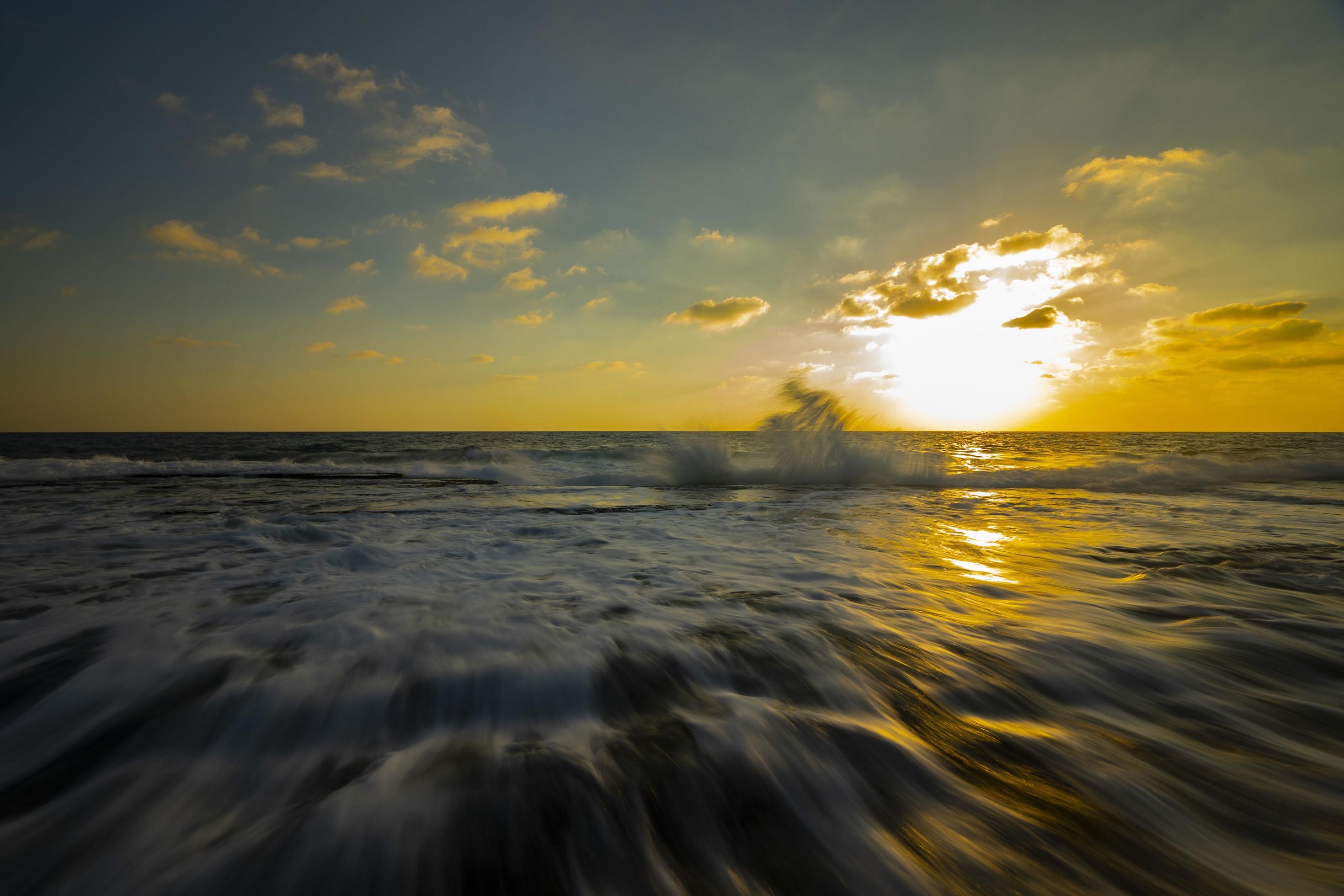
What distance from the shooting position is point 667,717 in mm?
2014

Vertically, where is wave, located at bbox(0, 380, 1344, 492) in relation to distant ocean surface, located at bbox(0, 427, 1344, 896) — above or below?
above

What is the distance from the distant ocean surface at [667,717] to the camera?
1.38 meters

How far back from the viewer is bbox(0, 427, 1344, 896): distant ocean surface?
4.51 feet

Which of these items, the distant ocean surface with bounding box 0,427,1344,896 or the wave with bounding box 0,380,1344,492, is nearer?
the distant ocean surface with bounding box 0,427,1344,896

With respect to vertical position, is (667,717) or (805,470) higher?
(805,470)

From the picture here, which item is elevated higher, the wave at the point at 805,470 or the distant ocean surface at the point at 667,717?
the wave at the point at 805,470

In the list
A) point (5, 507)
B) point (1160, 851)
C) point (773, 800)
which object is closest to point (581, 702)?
point (773, 800)

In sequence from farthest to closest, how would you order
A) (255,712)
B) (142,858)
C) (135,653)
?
1. (135,653)
2. (255,712)
3. (142,858)

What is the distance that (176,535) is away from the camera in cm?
523

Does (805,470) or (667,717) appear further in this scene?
(805,470)

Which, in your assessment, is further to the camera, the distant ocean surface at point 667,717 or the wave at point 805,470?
the wave at point 805,470

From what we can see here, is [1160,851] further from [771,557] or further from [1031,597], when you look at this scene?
[771,557]

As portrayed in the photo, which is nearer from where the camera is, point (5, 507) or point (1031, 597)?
point (1031, 597)

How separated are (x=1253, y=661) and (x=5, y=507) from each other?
13.5 m
